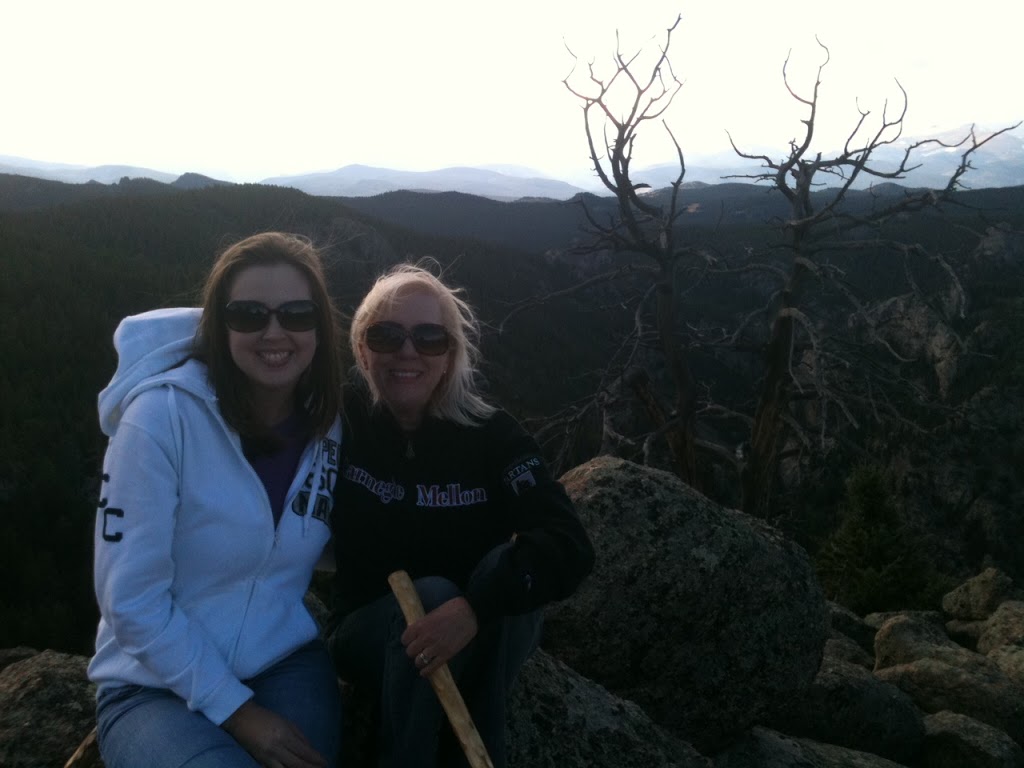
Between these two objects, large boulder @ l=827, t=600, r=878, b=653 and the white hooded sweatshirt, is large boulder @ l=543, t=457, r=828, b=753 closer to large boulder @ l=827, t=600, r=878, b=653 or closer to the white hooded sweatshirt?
the white hooded sweatshirt

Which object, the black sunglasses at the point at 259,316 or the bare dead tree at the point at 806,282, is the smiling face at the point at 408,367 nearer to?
the black sunglasses at the point at 259,316

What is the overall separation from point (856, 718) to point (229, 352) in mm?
4166

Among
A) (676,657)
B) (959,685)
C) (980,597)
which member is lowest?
(980,597)

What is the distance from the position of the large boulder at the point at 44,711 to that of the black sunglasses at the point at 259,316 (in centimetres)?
154

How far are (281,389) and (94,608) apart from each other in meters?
10.3

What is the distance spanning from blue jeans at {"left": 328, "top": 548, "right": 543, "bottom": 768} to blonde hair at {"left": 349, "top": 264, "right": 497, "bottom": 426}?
1.73 ft

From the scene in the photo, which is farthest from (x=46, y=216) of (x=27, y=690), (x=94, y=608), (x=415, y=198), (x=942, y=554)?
(x=415, y=198)

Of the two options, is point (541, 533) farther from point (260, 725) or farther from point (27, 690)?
point (27, 690)

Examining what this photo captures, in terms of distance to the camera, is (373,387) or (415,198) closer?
(373,387)

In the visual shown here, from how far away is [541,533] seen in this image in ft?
7.09

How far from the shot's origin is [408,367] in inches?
94.5

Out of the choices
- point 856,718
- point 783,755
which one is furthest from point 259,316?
point 856,718

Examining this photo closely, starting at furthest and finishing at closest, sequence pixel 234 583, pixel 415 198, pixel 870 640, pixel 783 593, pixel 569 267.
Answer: pixel 415 198 < pixel 569 267 < pixel 870 640 < pixel 783 593 < pixel 234 583

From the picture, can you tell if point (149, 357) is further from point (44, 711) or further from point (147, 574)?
point (44, 711)
